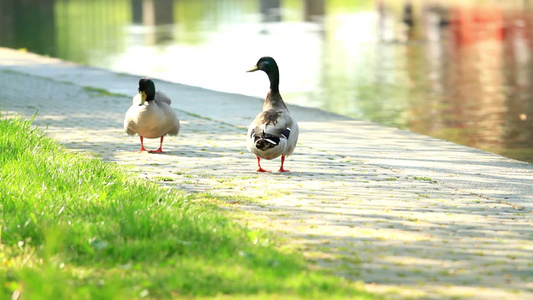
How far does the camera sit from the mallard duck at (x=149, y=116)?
9.95m

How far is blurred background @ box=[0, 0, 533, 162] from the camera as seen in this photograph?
49.3 ft

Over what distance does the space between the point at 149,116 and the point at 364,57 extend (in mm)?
16717

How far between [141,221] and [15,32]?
3484cm

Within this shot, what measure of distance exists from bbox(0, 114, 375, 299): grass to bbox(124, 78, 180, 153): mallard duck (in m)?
2.16

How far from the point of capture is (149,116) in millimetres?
9977

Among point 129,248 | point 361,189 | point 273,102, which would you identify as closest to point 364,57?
point 273,102

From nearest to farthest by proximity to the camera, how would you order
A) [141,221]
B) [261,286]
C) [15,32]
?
[261,286] → [141,221] → [15,32]

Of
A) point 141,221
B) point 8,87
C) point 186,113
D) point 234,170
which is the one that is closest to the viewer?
point 141,221

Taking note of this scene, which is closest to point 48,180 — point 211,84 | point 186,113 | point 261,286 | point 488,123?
point 261,286

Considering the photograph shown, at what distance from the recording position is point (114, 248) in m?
5.82

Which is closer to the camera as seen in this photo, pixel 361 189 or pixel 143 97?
pixel 361 189

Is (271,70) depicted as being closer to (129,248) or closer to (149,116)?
(149,116)

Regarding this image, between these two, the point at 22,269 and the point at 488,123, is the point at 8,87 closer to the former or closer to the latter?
the point at 488,123

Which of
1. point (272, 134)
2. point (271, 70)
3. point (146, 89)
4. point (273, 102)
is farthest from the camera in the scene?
point (146, 89)
